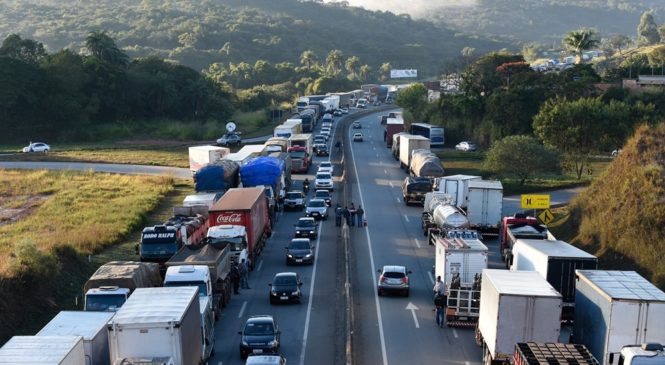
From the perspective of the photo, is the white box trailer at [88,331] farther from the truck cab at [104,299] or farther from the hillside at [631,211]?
the hillside at [631,211]

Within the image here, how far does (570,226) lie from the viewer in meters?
41.4

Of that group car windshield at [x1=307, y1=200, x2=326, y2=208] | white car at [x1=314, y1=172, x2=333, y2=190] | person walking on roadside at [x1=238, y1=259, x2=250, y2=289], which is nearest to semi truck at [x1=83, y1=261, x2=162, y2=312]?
person walking on roadside at [x1=238, y1=259, x2=250, y2=289]

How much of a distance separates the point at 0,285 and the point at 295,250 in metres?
13.9

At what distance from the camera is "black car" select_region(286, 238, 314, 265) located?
3675 cm

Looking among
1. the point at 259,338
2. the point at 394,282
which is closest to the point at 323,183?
the point at 394,282

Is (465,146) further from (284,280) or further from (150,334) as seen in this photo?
(150,334)

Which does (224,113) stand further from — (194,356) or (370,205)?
(194,356)

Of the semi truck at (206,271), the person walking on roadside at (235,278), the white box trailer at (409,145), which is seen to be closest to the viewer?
the semi truck at (206,271)

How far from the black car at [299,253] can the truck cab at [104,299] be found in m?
12.7

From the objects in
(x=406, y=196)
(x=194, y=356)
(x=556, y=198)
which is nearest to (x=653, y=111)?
(x=556, y=198)

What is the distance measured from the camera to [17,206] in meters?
51.2

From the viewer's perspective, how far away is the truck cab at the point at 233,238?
33.6 meters

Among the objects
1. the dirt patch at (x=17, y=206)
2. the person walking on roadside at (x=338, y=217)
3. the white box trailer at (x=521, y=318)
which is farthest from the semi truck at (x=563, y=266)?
the dirt patch at (x=17, y=206)

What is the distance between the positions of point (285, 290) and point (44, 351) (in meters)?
13.7
